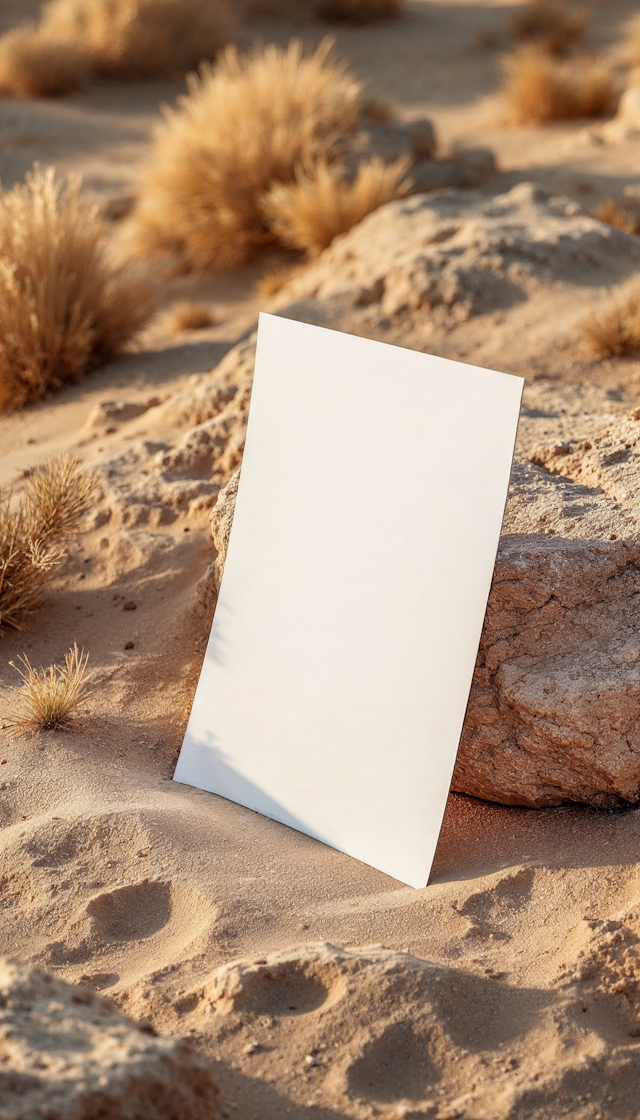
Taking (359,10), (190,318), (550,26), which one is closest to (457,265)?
(190,318)

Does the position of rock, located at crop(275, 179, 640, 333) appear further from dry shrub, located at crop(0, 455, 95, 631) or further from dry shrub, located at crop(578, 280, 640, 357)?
dry shrub, located at crop(0, 455, 95, 631)

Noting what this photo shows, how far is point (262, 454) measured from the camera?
247 centimetres

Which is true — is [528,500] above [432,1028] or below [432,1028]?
above

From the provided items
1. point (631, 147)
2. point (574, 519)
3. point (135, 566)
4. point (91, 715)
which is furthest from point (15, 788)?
point (631, 147)

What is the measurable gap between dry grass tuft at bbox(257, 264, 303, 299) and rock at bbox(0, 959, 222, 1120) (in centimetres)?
489

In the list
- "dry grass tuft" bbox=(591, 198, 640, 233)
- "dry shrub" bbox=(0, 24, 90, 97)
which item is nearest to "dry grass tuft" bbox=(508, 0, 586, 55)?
"dry shrub" bbox=(0, 24, 90, 97)

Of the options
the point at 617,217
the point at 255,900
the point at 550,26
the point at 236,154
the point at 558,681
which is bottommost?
the point at 255,900

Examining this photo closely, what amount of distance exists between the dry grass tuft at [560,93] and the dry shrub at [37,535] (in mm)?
Answer: 6463

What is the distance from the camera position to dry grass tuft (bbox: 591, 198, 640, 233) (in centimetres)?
565

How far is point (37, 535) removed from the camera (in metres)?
3.16

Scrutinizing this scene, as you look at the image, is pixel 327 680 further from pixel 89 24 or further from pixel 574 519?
pixel 89 24

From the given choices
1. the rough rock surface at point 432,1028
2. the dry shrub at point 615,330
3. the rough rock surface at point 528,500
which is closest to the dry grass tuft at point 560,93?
the rough rock surface at point 528,500

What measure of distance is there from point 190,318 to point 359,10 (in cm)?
907

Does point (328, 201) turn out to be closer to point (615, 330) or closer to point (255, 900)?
point (615, 330)
